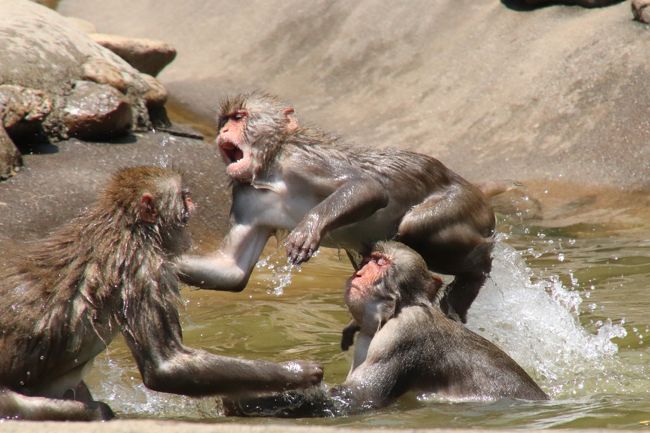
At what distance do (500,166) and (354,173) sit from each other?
7.45 metres

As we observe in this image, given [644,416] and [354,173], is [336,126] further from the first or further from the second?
[644,416]

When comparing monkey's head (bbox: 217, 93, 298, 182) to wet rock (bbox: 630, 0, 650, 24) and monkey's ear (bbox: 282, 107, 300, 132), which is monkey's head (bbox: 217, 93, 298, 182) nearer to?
monkey's ear (bbox: 282, 107, 300, 132)

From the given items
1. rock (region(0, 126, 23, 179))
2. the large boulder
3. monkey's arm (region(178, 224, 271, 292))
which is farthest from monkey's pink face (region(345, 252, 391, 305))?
the large boulder

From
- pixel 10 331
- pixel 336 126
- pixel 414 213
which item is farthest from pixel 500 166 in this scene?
pixel 10 331

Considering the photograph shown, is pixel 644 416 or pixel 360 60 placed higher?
pixel 644 416

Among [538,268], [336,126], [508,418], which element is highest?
[508,418]

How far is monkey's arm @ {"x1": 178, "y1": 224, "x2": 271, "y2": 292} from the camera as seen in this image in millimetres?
7191

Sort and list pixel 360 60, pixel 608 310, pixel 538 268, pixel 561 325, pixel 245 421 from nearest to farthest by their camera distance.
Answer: pixel 245 421 < pixel 561 325 < pixel 608 310 < pixel 538 268 < pixel 360 60

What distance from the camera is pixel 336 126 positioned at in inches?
682

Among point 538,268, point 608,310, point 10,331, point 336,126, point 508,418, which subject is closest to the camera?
point 10,331

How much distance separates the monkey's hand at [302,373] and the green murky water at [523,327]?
20 centimetres

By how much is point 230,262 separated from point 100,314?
159 cm

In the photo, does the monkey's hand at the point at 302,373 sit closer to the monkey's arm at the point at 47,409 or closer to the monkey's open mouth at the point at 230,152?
the monkey's arm at the point at 47,409

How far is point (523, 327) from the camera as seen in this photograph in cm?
944
